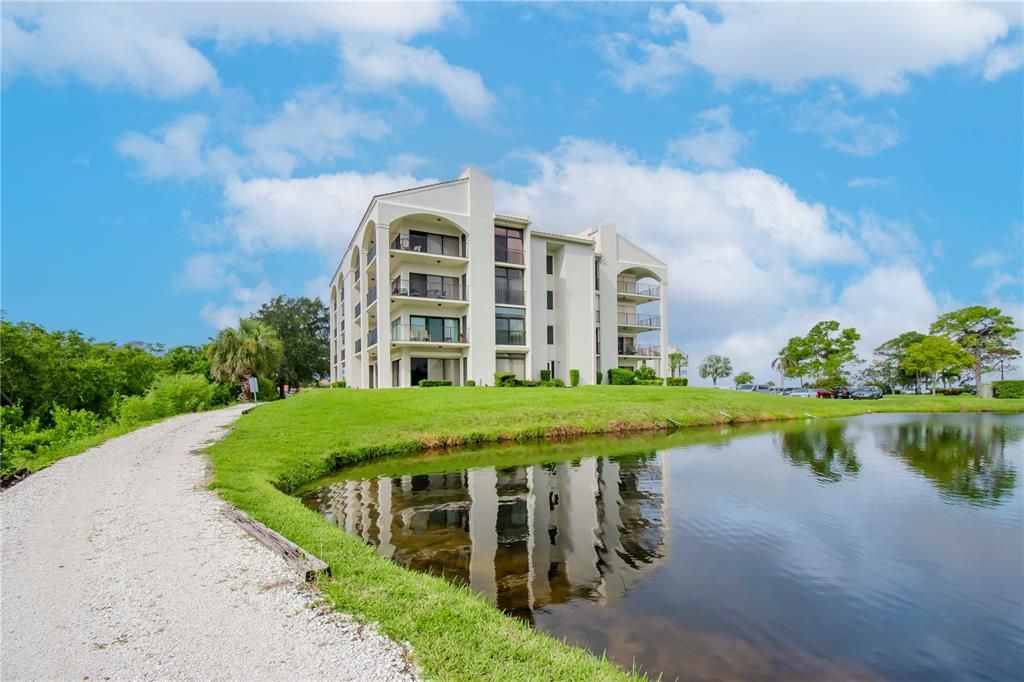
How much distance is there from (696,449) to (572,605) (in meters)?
13.7

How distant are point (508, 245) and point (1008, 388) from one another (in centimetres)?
5606

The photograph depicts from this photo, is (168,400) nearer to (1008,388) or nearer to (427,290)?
(427,290)

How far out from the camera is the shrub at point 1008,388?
50.8 metres

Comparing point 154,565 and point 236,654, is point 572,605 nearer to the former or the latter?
point 236,654

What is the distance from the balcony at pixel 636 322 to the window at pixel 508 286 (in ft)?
37.0

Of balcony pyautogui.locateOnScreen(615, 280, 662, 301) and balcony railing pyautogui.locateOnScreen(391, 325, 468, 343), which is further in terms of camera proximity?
balcony pyautogui.locateOnScreen(615, 280, 662, 301)

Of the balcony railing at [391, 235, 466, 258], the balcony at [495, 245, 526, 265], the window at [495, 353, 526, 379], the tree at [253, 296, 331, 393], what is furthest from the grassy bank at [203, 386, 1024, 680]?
the tree at [253, 296, 331, 393]

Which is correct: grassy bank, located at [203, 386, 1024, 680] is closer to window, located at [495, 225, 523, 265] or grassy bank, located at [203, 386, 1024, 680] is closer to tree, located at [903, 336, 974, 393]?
tree, located at [903, 336, 974, 393]

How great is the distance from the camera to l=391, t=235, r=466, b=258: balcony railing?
3189 centimetres

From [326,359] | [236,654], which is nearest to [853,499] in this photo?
[236,654]

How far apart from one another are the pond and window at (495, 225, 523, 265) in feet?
68.3

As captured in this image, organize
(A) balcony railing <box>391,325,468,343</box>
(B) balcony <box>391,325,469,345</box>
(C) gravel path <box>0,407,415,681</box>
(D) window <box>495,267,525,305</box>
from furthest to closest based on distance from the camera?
1. (D) window <box>495,267,525,305</box>
2. (A) balcony railing <box>391,325,468,343</box>
3. (B) balcony <box>391,325,469,345</box>
4. (C) gravel path <box>0,407,415,681</box>

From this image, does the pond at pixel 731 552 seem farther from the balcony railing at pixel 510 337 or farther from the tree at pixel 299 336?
the tree at pixel 299 336

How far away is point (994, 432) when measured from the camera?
2430 cm
